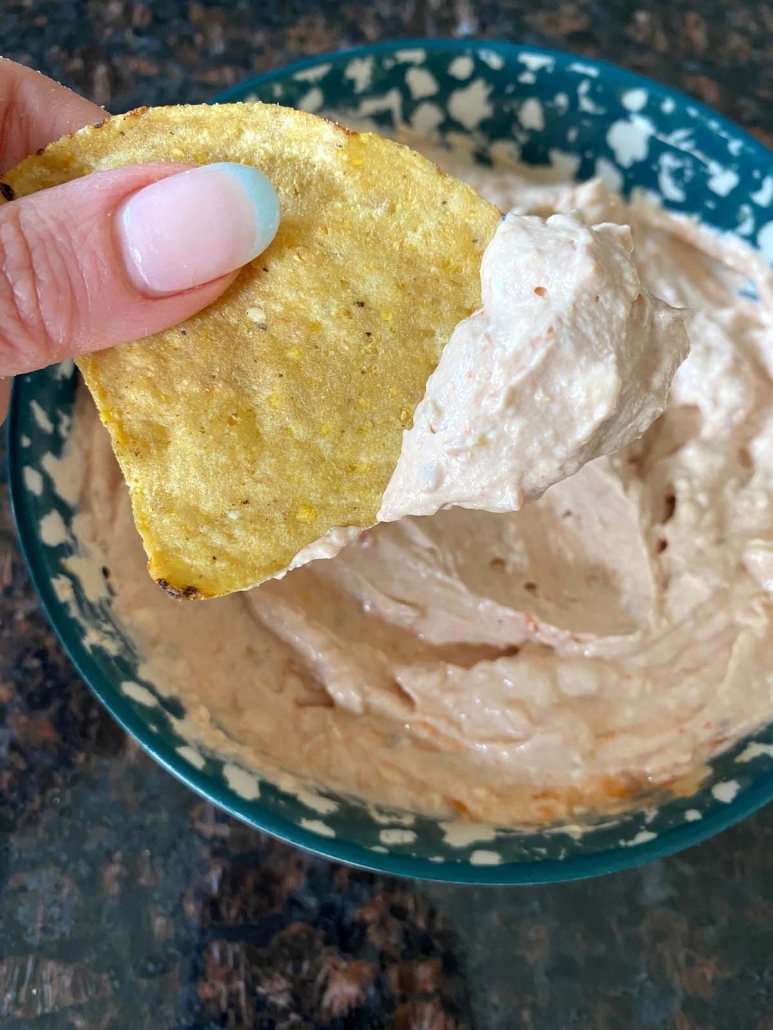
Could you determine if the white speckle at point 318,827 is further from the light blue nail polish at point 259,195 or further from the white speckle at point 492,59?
the white speckle at point 492,59

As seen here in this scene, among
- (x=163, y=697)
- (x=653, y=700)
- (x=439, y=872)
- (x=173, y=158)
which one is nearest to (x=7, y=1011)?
(x=163, y=697)

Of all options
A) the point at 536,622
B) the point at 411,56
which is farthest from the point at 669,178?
the point at 536,622

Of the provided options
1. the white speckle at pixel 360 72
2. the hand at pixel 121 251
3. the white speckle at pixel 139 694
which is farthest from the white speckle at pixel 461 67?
the white speckle at pixel 139 694

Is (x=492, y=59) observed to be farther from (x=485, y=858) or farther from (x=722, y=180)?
(x=485, y=858)

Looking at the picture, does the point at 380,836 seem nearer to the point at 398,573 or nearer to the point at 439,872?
the point at 439,872

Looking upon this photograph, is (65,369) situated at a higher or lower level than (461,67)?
lower

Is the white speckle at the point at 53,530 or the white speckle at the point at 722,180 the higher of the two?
the white speckle at the point at 722,180
